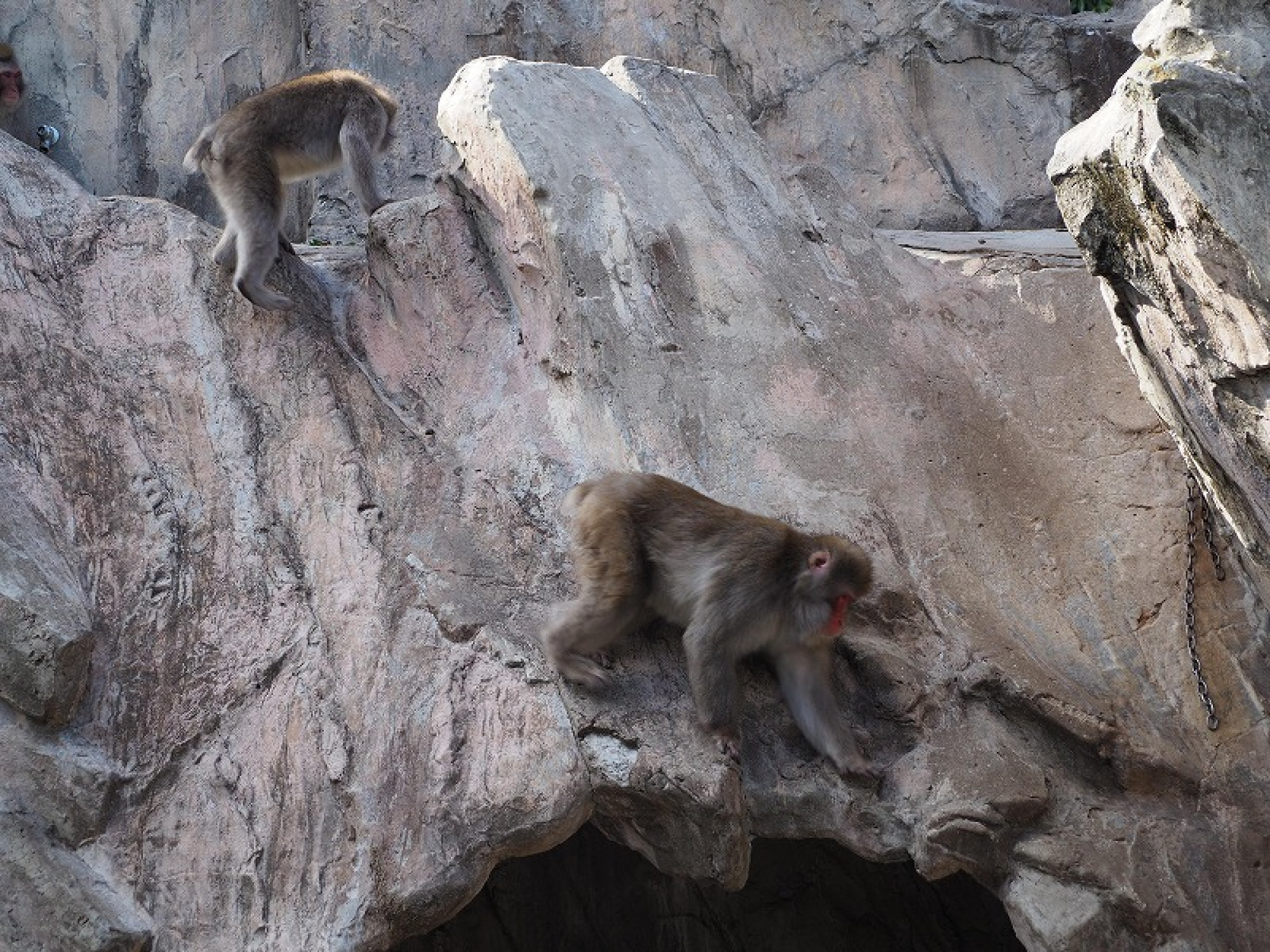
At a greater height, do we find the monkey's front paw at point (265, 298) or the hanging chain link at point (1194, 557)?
the monkey's front paw at point (265, 298)

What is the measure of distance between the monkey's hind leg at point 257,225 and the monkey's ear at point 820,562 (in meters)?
2.78

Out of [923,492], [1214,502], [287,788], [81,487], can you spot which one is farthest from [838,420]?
[81,487]

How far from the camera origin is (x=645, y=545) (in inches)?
203

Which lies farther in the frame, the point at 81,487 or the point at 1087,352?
the point at 1087,352

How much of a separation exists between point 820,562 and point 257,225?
3.21m

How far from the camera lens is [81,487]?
5828mm

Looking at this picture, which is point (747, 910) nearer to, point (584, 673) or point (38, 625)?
point (584, 673)

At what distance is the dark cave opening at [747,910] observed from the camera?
22.7ft

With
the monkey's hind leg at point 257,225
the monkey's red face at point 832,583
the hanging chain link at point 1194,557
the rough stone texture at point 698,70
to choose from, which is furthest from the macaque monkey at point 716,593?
the rough stone texture at point 698,70

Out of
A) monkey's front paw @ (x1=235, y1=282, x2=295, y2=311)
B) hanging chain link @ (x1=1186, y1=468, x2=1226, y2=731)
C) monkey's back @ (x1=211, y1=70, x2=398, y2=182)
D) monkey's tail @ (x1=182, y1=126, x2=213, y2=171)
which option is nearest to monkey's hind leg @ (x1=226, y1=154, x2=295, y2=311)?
monkey's front paw @ (x1=235, y1=282, x2=295, y2=311)

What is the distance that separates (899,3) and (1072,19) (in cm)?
119

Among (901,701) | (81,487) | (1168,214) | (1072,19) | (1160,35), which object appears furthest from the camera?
(1072,19)

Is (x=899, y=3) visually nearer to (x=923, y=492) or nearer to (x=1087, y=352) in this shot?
(x=1087, y=352)

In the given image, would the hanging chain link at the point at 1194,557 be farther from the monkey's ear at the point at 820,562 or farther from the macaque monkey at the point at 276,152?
the macaque monkey at the point at 276,152
